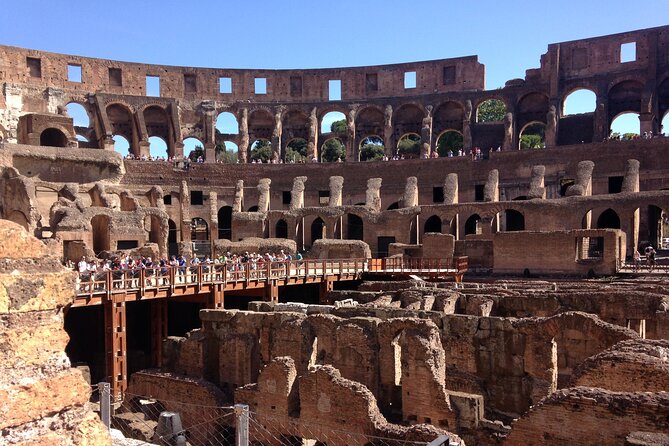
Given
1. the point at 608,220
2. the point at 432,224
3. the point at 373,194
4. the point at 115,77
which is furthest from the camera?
the point at 115,77

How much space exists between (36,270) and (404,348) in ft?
27.3

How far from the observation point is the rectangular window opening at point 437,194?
37250mm

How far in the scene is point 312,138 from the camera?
44969 mm

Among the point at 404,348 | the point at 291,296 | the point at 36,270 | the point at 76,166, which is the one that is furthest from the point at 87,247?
the point at 36,270

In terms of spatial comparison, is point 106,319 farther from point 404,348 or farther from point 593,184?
point 593,184

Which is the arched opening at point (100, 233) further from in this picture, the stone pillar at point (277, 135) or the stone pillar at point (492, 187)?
the stone pillar at point (492, 187)

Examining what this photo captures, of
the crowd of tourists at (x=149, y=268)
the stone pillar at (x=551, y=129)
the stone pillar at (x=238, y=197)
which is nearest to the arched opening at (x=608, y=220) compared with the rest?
the stone pillar at (x=551, y=129)

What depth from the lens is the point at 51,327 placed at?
4.07m

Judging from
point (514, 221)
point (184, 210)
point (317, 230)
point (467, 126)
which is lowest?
point (317, 230)

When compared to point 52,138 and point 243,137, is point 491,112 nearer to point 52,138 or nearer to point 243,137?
point 243,137

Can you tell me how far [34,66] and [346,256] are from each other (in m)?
29.7

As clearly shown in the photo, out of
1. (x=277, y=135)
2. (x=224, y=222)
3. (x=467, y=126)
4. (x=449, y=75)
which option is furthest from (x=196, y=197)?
(x=449, y=75)

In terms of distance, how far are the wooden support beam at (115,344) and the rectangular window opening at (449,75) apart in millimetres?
36776

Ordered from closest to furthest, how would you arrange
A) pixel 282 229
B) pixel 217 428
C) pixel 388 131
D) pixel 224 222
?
pixel 217 428 → pixel 282 229 → pixel 224 222 → pixel 388 131
